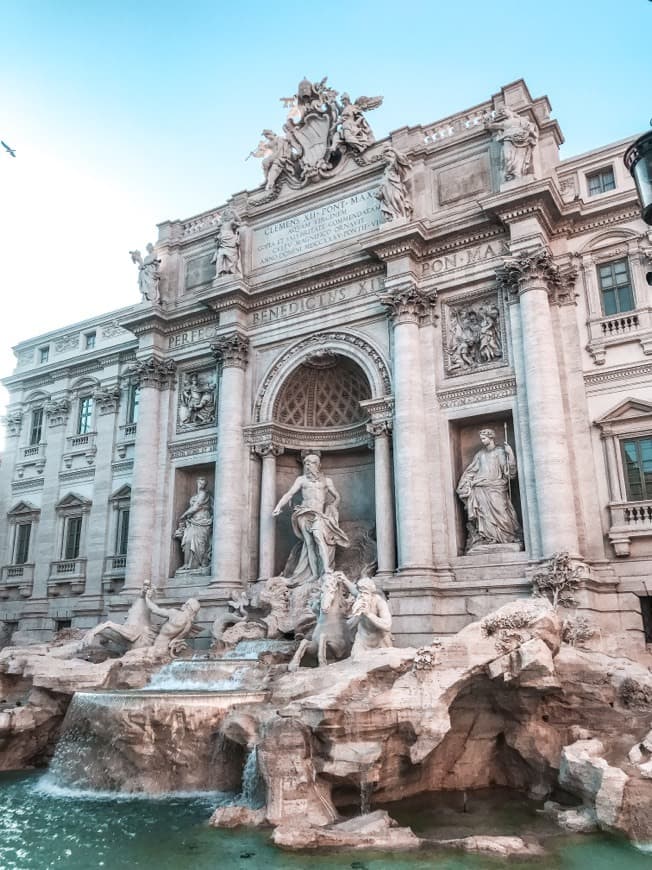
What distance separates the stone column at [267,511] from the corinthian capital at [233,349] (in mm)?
2609

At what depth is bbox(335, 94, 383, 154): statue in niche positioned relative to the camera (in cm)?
2100

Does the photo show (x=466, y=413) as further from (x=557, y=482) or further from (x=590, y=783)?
(x=590, y=783)

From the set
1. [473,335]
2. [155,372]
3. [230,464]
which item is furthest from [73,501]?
[473,335]

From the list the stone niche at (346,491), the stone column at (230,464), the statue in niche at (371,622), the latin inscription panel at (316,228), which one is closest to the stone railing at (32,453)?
the stone column at (230,464)

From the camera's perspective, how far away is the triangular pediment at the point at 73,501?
2456 centimetres

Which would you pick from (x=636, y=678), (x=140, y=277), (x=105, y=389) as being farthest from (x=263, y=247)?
(x=636, y=678)

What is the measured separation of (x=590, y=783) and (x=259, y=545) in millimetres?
11512

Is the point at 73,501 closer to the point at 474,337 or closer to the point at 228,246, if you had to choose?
the point at 228,246

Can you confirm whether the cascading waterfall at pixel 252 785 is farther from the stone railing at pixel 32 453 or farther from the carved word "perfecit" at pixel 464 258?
the stone railing at pixel 32 453

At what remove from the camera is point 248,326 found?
858 inches

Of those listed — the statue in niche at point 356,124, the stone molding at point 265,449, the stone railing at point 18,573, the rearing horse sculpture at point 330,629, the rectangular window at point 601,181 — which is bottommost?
the rearing horse sculpture at point 330,629

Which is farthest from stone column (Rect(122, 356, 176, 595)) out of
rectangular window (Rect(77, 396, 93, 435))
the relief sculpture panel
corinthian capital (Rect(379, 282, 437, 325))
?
the relief sculpture panel

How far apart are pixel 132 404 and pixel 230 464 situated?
6.34 m

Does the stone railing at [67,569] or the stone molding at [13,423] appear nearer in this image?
the stone railing at [67,569]
